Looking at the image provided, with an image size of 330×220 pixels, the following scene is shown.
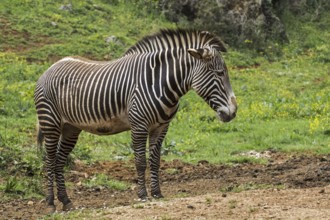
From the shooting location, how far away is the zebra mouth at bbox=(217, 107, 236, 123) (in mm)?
8578

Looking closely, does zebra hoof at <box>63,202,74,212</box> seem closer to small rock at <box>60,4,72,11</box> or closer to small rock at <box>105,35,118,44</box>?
small rock at <box>105,35,118,44</box>

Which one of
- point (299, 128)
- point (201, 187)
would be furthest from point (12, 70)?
point (201, 187)

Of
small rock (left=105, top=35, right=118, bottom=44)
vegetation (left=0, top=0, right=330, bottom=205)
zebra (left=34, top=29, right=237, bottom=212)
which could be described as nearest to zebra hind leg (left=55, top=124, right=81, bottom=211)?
zebra (left=34, top=29, right=237, bottom=212)

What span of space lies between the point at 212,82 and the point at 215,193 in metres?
1.48

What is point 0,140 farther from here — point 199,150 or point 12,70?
point 12,70

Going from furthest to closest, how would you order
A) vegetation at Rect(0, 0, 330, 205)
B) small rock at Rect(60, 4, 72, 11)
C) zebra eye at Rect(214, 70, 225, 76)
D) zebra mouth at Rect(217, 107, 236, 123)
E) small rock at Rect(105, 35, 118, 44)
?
small rock at Rect(60, 4, 72, 11) < small rock at Rect(105, 35, 118, 44) < vegetation at Rect(0, 0, 330, 205) < zebra eye at Rect(214, 70, 225, 76) < zebra mouth at Rect(217, 107, 236, 123)

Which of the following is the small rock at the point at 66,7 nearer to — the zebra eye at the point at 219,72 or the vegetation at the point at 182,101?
the vegetation at the point at 182,101

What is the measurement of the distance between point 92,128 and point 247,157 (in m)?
4.82

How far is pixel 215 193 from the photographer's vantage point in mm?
8445

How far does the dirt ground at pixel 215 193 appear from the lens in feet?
23.0

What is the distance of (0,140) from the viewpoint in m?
12.7

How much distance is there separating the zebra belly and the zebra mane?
3.47 feet

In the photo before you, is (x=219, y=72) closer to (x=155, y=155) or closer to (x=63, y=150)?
(x=155, y=155)

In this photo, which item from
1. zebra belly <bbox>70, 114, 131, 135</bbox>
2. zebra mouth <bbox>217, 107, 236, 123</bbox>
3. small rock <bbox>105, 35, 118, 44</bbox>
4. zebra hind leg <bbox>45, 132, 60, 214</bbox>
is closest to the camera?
zebra mouth <bbox>217, 107, 236, 123</bbox>
